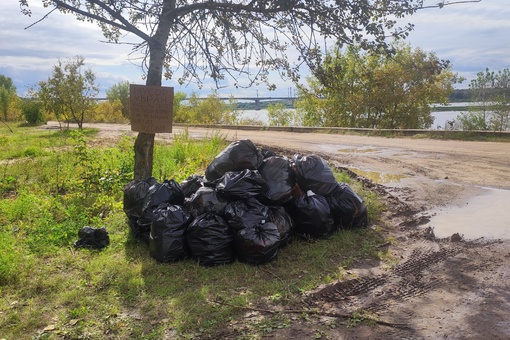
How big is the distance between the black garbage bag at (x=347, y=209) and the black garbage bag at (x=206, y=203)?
50.3 inches

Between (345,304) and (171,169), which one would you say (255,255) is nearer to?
(345,304)

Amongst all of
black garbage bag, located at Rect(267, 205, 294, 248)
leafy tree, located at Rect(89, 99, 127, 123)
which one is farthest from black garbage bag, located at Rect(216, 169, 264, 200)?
leafy tree, located at Rect(89, 99, 127, 123)

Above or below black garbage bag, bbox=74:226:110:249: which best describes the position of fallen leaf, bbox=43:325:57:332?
below

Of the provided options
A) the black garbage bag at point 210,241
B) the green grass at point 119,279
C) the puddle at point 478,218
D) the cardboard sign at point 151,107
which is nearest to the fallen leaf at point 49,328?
the green grass at point 119,279

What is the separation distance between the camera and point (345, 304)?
10.2 feet

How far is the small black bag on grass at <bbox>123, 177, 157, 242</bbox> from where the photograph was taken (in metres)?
4.52

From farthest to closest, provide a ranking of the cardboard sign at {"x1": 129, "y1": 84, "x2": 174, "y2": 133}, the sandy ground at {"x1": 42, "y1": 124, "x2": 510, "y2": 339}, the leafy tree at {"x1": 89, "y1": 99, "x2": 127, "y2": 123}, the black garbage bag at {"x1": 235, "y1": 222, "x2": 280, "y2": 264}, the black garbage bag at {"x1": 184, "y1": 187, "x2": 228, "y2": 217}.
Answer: the leafy tree at {"x1": 89, "y1": 99, "x2": 127, "y2": 123} < the cardboard sign at {"x1": 129, "y1": 84, "x2": 174, "y2": 133} < the black garbage bag at {"x1": 184, "y1": 187, "x2": 228, "y2": 217} < the black garbage bag at {"x1": 235, "y1": 222, "x2": 280, "y2": 264} < the sandy ground at {"x1": 42, "y1": 124, "x2": 510, "y2": 339}

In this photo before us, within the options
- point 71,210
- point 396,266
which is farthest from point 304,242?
point 71,210

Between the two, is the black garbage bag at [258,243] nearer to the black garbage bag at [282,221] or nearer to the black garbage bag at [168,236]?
the black garbage bag at [282,221]

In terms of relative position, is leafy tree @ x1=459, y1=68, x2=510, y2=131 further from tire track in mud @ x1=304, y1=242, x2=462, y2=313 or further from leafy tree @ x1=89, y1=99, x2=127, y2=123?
leafy tree @ x1=89, y1=99, x2=127, y2=123

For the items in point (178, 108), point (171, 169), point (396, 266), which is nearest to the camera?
point (396, 266)

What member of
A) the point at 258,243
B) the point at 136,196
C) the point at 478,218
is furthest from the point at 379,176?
the point at 136,196

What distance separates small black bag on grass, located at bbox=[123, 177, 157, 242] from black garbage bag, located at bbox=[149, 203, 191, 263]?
49cm

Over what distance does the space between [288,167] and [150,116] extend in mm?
1777
